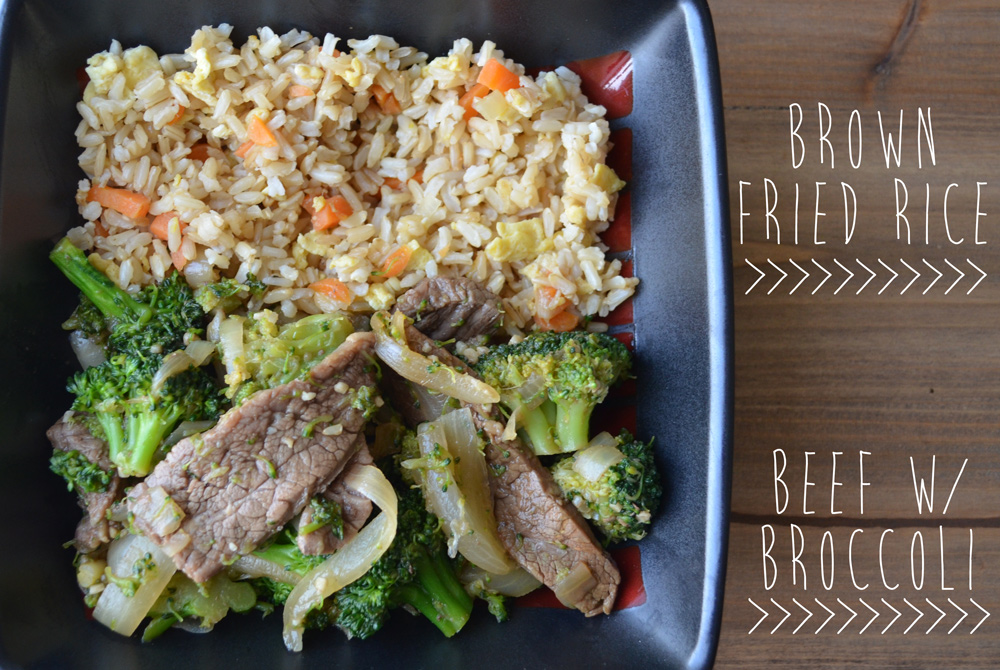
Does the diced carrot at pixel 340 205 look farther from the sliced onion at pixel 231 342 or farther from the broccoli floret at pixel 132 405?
the broccoli floret at pixel 132 405

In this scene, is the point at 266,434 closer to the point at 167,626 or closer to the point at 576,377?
the point at 167,626

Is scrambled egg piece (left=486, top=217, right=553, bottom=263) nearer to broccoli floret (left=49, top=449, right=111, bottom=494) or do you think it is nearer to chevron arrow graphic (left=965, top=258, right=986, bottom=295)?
broccoli floret (left=49, top=449, right=111, bottom=494)

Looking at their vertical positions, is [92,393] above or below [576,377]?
above

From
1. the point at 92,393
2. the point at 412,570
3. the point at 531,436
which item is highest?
the point at 92,393

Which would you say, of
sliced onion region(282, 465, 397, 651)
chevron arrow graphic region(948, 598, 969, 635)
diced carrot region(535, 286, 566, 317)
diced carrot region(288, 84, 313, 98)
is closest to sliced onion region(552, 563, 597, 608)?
sliced onion region(282, 465, 397, 651)

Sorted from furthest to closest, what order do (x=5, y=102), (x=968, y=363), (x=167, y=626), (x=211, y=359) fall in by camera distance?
(x=968, y=363) < (x=211, y=359) < (x=167, y=626) < (x=5, y=102)

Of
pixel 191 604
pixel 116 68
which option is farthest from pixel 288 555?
pixel 116 68

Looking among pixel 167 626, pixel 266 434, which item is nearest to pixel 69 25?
pixel 266 434
